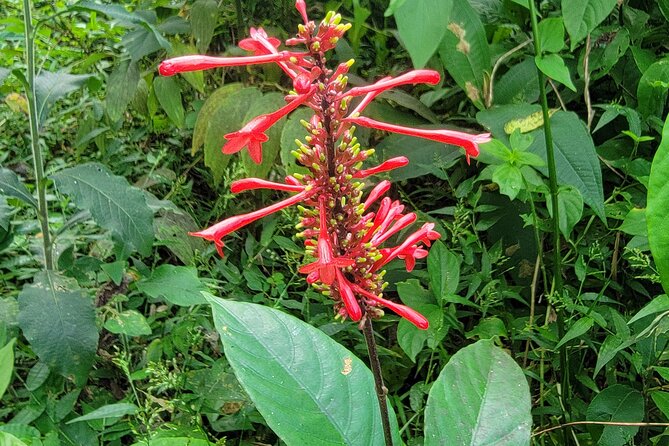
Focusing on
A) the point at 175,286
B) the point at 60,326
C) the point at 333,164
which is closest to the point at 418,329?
the point at 175,286

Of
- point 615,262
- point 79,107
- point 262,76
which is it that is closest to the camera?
point 615,262

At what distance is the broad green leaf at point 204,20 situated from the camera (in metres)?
1.75

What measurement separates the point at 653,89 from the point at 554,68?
1.34 feet

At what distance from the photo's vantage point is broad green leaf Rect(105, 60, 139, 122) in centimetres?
179

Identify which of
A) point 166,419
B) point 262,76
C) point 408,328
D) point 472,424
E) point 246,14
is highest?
point 246,14

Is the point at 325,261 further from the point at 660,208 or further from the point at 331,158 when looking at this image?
the point at 660,208

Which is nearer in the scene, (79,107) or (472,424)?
(472,424)

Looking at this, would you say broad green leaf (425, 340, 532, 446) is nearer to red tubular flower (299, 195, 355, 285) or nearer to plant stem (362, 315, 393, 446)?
plant stem (362, 315, 393, 446)

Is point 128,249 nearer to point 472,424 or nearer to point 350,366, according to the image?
point 350,366

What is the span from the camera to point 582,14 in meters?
1.10

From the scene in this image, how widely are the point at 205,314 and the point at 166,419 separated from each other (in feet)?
0.98

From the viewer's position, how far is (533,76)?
5.05 ft

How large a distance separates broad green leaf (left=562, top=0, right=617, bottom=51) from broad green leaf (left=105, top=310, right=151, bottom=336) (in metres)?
1.04

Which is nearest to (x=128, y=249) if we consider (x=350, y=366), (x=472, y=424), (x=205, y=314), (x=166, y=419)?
(x=205, y=314)
